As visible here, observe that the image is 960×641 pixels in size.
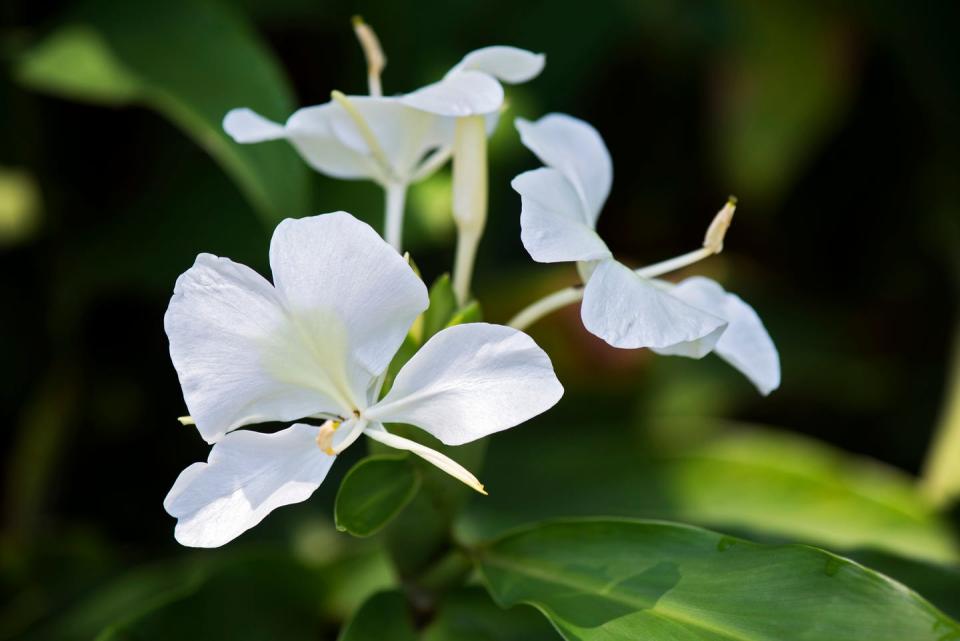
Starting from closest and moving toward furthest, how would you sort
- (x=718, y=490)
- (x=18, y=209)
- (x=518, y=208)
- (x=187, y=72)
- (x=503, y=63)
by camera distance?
(x=503, y=63) → (x=187, y=72) → (x=718, y=490) → (x=18, y=209) → (x=518, y=208)

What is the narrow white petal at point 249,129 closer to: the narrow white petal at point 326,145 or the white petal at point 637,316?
the narrow white petal at point 326,145

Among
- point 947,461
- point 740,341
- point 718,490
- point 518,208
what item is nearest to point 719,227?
point 740,341

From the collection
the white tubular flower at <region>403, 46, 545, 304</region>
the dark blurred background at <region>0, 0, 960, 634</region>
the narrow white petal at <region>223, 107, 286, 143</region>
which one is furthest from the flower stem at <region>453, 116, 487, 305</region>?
the dark blurred background at <region>0, 0, 960, 634</region>

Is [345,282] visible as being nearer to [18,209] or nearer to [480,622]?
[480,622]

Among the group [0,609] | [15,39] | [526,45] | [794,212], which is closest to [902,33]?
[794,212]

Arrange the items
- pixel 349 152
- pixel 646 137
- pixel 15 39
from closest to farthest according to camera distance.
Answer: pixel 349 152 → pixel 15 39 → pixel 646 137

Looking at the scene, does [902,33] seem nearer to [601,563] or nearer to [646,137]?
[646,137]
